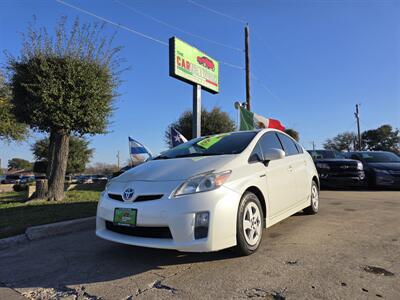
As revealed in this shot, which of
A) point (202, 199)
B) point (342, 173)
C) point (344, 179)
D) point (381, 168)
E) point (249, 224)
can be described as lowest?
point (249, 224)

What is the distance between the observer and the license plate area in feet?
12.8

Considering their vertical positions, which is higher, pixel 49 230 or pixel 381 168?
pixel 381 168

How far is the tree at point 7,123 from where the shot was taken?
20531 mm

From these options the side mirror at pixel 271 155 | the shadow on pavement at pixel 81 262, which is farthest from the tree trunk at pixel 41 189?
the side mirror at pixel 271 155

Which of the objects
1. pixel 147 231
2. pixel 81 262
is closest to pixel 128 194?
pixel 147 231

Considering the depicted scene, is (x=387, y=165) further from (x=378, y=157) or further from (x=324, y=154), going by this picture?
(x=324, y=154)

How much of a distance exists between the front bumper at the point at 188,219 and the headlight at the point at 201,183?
6cm

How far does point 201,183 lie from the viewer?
3926 millimetres

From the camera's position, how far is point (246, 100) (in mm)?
20875

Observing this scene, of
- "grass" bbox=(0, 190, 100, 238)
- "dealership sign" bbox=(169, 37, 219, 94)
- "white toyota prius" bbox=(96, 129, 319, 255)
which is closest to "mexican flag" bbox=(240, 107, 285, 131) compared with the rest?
"dealership sign" bbox=(169, 37, 219, 94)

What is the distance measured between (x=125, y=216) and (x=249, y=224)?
1.40 meters

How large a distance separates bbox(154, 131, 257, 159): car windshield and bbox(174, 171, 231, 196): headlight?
85cm

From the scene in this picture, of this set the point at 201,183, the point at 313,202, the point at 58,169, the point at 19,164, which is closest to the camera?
the point at 201,183

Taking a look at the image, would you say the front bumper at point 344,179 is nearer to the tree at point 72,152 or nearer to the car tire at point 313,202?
the car tire at point 313,202
